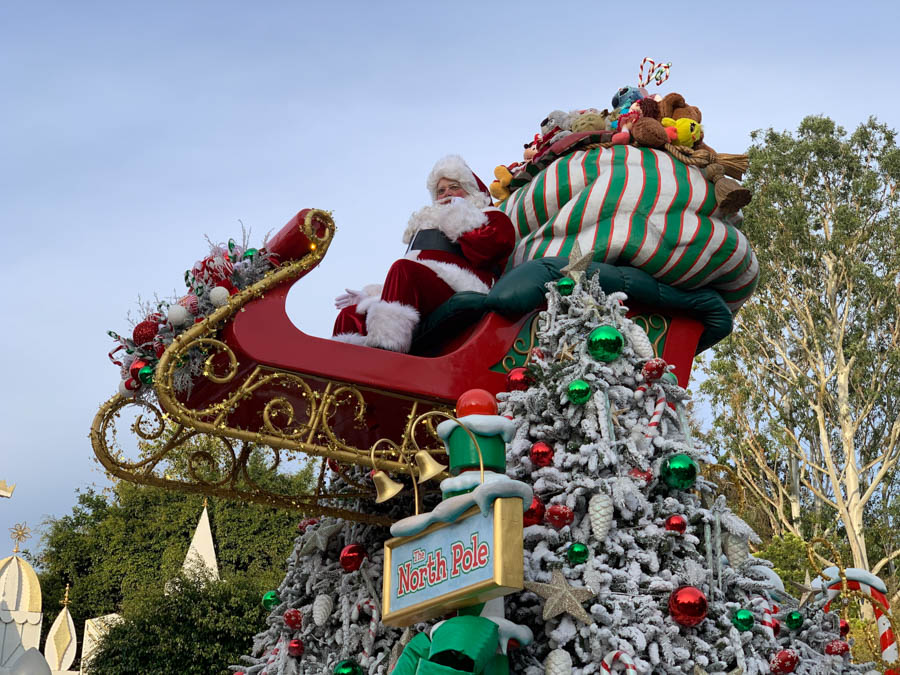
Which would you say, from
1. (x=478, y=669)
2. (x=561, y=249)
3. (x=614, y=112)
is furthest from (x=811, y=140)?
(x=478, y=669)

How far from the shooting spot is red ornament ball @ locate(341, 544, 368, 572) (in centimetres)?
622

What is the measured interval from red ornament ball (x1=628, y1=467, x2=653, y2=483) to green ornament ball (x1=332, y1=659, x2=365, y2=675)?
2.00 metres

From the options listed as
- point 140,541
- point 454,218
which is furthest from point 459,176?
point 140,541

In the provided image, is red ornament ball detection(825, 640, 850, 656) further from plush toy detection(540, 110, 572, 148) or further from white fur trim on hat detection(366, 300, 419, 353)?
plush toy detection(540, 110, 572, 148)

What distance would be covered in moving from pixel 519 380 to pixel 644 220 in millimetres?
1334

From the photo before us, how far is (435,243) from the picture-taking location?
6512 mm

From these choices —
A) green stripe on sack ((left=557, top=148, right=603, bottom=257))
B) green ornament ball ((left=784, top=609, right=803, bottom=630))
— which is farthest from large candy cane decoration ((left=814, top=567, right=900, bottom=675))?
green stripe on sack ((left=557, top=148, right=603, bottom=257))

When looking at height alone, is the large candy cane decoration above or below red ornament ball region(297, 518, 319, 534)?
below

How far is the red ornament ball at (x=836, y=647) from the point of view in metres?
5.44

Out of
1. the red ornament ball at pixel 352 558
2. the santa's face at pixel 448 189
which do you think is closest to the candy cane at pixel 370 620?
the red ornament ball at pixel 352 558

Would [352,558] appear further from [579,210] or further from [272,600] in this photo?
[579,210]

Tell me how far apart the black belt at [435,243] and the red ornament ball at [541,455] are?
1.75 meters

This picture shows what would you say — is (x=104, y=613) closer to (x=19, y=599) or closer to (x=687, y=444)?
(x=19, y=599)

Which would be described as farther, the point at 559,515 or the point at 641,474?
the point at 641,474
